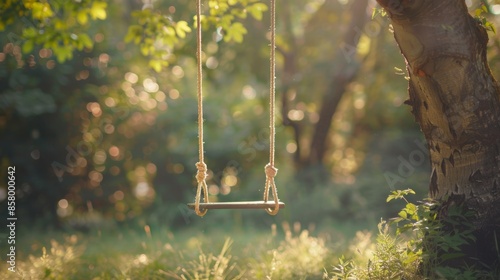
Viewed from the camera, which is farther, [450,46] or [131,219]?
[131,219]

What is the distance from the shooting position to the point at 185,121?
439 inches

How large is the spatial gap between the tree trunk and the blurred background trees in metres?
5.89

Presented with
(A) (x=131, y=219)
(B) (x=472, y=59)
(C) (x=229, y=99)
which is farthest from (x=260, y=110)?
(B) (x=472, y=59)

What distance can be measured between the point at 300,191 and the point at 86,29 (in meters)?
4.75

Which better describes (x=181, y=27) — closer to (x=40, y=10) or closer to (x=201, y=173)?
(x=40, y=10)

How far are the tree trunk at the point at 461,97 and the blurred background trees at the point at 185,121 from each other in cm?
589

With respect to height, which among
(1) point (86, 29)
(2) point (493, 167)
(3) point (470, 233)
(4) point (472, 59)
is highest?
(1) point (86, 29)

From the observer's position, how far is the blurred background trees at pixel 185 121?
31.6ft

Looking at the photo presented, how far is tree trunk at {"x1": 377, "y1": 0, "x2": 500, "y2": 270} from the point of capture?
9.82ft

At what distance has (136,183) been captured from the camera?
11.2 m

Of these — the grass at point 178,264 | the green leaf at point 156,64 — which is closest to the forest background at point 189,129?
the grass at point 178,264

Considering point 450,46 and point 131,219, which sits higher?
point 450,46

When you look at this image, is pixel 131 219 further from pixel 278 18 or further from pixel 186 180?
pixel 278 18

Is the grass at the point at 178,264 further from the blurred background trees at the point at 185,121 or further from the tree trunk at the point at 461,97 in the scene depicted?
the blurred background trees at the point at 185,121
